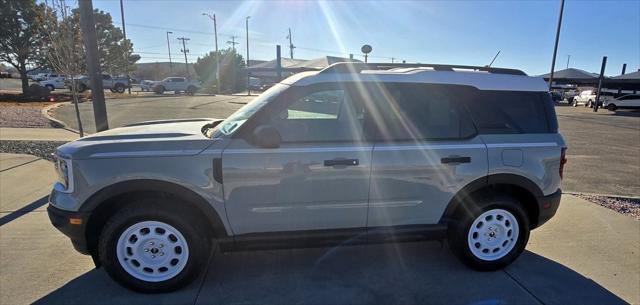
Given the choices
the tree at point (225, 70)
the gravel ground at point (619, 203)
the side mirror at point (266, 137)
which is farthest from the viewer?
the tree at point (225, 70)

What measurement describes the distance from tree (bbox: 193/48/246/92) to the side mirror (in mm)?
53000

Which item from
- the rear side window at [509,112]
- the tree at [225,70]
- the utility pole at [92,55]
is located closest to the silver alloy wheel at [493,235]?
the rear side window at [509,112]

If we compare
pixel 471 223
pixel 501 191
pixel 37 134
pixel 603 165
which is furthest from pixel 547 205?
pixel 37 134

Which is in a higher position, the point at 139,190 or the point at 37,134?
the point at 139,190

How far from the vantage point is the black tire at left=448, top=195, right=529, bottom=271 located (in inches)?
129

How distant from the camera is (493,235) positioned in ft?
11.2

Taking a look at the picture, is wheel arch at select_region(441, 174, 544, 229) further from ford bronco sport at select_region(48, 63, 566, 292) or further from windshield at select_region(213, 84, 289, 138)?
windshield at select_region(213, 84, 289, 138)

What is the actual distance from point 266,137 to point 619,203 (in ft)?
17.7

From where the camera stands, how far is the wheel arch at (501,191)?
3.22 metres

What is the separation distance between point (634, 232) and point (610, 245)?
0.63 m

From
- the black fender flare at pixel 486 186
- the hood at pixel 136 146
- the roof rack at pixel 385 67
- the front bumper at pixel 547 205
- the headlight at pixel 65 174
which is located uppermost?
the roof rack at pixel 385 67

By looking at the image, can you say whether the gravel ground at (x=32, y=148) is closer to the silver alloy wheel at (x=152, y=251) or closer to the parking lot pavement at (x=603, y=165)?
the silver alloy wheel at (x=152, y=251)

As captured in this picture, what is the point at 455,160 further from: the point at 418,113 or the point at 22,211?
the point at 22,211

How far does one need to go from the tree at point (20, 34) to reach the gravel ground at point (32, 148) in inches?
752
